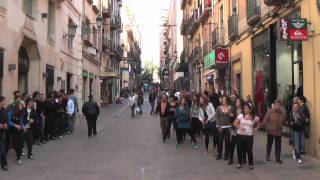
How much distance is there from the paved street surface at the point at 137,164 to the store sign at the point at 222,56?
9491 millimetres

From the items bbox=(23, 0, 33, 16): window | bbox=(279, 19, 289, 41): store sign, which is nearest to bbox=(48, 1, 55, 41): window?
bbox=(23, 0, 33, 16): window

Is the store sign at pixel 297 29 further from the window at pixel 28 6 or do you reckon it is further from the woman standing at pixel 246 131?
the window at pixel 28 6

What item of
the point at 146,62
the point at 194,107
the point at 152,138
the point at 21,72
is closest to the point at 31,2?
the point at 21,72

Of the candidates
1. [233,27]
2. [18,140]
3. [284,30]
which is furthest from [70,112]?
A: [284,30]

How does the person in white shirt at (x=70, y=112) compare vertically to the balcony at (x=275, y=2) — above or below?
below

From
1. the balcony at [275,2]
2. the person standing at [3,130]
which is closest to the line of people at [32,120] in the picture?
the person standing at [3,130]

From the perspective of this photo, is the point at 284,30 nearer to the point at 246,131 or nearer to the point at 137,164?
the point at 246,131

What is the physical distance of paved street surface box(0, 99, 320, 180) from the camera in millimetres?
10766

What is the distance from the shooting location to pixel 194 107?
16188mm

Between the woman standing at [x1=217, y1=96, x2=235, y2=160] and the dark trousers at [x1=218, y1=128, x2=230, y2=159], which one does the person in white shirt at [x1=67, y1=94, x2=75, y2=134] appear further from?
the woman standing at [x1=217, y1=96, x2=235, y2=160]

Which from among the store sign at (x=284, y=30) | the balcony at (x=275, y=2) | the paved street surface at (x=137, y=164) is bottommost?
the paved street surface at (x=137, y=164)

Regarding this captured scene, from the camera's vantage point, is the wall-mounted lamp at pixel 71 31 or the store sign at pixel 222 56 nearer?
the store sign at pixel 222 56

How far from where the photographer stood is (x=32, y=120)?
45.3ft

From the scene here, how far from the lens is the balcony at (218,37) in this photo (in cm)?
2842
